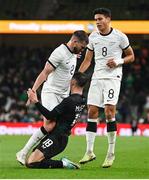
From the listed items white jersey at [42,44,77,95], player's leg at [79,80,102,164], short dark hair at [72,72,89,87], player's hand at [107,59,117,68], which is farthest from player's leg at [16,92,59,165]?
player's hand at [107,59,117,68]

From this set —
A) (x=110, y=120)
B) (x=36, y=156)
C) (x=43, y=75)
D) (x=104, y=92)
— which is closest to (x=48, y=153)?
(x=36, y=156)

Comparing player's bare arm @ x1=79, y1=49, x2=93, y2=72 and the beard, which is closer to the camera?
the beard

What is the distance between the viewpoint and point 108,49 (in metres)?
11.2

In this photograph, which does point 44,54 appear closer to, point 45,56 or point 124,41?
point 45,56

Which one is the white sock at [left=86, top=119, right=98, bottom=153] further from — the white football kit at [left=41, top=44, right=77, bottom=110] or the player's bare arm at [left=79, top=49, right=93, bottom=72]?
the player's bare arm at [left=79, top=49, right=93, bottom=72]

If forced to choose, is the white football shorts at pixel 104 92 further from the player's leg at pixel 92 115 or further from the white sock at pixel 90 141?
the white sock at pixel 90 141

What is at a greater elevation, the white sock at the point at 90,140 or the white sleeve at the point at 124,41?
the white sleeve at the point at 124,41

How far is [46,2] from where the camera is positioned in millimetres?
30703

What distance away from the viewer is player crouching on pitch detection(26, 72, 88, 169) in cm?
1020

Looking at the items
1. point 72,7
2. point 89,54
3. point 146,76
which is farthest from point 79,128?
point 89,54

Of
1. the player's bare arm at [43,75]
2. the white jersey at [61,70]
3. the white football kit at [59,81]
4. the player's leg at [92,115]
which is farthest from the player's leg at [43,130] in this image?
the player's leg at [92,115]

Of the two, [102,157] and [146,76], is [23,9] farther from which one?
[102,157]

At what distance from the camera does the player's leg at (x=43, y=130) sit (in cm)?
1060

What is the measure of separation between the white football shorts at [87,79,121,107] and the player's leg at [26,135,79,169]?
1.12m
